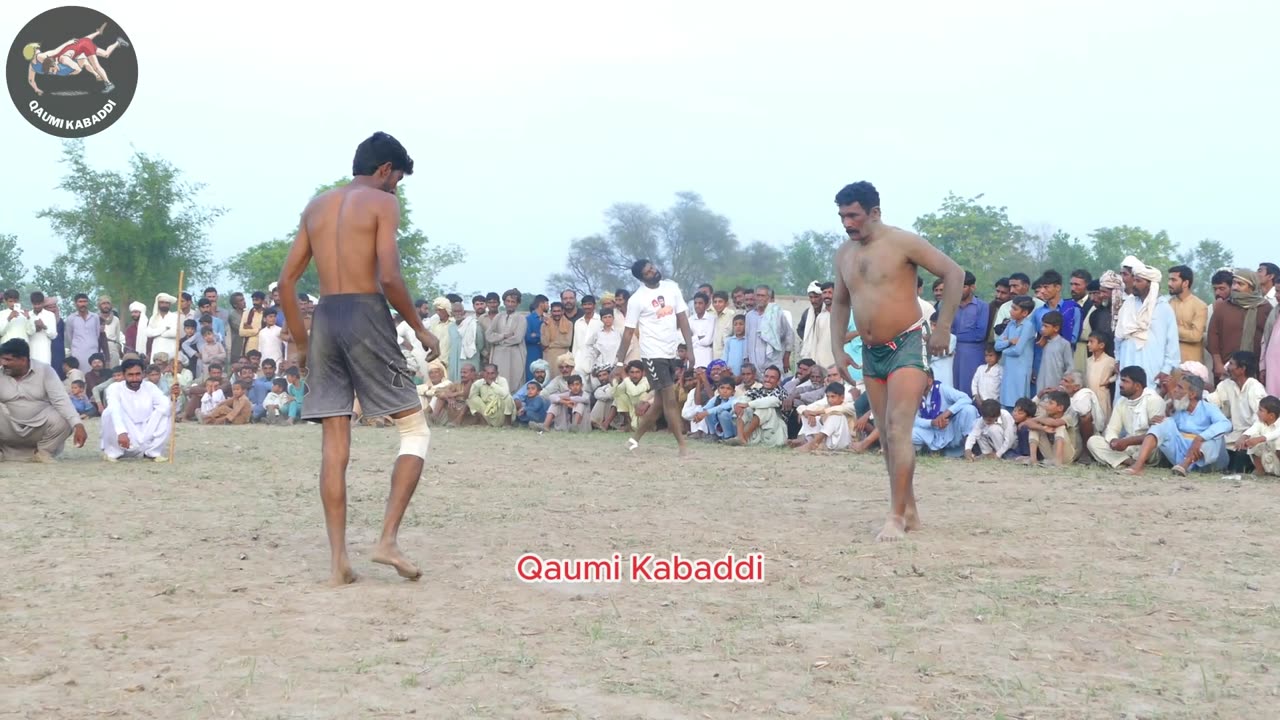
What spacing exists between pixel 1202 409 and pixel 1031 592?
666cm

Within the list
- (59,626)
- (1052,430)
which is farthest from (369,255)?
(1052,430)

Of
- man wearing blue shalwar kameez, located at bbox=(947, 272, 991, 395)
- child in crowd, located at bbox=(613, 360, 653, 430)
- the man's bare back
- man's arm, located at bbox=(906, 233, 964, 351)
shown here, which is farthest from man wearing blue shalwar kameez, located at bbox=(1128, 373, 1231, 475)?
the man's bare back

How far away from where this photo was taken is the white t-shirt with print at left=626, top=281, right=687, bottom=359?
1204cm

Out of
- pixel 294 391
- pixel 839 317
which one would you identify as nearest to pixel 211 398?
pixel 294 391

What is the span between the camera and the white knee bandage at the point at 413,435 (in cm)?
579

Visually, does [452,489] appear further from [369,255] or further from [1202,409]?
[1202,409]

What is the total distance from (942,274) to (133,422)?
8.03 metres

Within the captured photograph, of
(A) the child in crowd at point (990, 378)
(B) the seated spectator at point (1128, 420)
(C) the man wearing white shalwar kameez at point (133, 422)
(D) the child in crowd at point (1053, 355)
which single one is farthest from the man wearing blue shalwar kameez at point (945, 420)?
(C) the man wearing white shalwar kameez at point (133, 422)

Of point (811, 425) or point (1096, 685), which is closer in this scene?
point (1096, 685)

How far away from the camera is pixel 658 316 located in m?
12.0

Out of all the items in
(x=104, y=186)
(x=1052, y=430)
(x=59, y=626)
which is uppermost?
(x=104, y=186)

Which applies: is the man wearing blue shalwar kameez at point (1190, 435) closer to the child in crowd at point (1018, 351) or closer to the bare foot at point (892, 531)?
the child in crowd at point (1018, 351)

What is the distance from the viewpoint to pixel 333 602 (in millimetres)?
5250

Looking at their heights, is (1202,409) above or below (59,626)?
above
